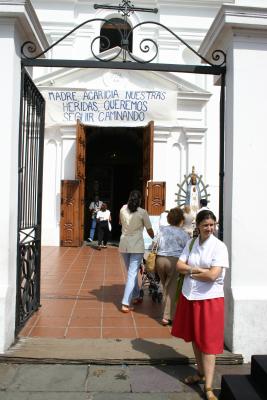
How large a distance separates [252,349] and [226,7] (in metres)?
3.73

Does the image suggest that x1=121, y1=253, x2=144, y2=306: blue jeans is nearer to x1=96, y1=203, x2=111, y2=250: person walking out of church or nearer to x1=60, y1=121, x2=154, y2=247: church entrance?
x1=96, y1=203, x2=111, y2=250: person walking out of church

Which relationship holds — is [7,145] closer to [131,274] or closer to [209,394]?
[131,274]

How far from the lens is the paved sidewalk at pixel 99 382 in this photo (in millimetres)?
4000

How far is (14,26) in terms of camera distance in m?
4.90

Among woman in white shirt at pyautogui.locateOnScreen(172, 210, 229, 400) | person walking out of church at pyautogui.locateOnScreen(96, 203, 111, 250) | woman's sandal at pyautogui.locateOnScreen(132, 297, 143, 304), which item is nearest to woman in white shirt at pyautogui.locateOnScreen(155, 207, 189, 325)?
woman's sandal at pyautogui.locateOnScreen(132, 297, 143, 304)

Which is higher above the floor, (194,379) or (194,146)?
(194,146)

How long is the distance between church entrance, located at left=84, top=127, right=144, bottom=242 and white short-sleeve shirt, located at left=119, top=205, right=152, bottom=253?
1038 centimetres

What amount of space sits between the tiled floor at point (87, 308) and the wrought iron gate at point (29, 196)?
1.11 feet

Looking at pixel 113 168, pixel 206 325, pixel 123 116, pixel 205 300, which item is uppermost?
→ pixel 123 116

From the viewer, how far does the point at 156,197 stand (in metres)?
13.4

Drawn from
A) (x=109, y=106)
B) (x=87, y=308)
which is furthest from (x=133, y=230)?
(x=109, y=106)

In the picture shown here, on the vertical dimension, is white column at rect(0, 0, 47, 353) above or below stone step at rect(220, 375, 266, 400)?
above

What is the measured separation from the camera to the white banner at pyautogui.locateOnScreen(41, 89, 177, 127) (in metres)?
13.8

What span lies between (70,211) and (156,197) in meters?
Answer: 2.74
